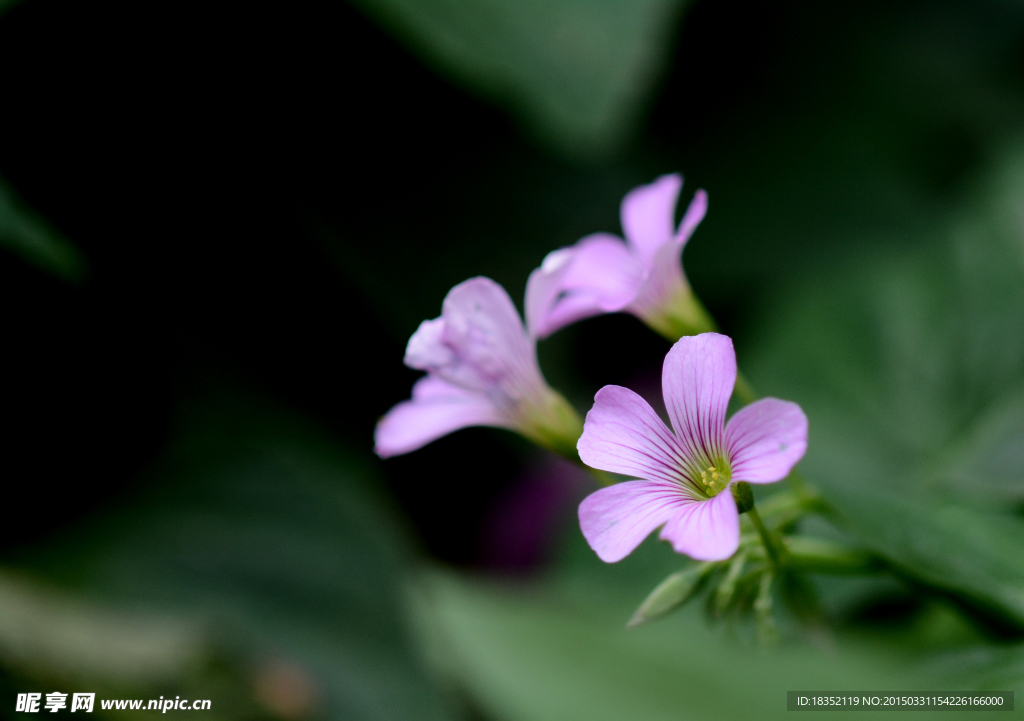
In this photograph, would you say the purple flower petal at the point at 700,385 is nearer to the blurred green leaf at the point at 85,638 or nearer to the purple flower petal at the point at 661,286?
the purple flower petal at the point at 661,286

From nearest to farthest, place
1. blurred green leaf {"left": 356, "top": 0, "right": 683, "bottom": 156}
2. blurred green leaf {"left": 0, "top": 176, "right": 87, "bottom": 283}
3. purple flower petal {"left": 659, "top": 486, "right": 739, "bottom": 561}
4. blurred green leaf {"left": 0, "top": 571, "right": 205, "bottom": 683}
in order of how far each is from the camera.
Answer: purple flower petal {"left": 659, "top": 486, "right": 739, "bottom": 561} < blurred green leaf {"left": 0, "top": 176, "right": 87, "bottom": 283} < blurred green leaf {"left": 0, "top": 571, "right": 205, "bottom": 683} < blurred green leaf {"left": 356, "top": 0, "right": 683, "bottom": 156}

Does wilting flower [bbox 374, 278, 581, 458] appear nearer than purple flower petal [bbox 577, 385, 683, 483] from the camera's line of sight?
No

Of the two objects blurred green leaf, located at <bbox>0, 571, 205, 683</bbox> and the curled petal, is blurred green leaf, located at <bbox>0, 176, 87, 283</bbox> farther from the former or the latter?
blurred green leaf, located at <bbox>0, 571, 205, 683</bbox>

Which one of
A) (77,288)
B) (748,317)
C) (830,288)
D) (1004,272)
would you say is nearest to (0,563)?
(77,288)

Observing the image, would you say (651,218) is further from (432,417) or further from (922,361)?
(922,361)

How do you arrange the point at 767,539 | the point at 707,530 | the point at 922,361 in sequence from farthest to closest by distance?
the point at 922,361 → the point at 767,539 → the point at 707,530

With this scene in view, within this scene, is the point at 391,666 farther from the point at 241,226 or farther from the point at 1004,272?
the point at 1004,272

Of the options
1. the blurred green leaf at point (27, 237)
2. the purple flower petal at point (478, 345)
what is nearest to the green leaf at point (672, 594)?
the purple flower petal at point (478, 345)

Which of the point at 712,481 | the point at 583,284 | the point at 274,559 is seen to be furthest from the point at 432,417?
the point at 274,559

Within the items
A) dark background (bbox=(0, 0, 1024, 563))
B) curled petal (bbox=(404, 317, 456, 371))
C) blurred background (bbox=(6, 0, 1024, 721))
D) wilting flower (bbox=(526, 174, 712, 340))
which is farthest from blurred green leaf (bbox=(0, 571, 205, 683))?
wilting flower (bbox=(526, 174, 712, 340))

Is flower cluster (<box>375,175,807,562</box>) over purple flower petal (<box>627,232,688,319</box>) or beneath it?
beneath
